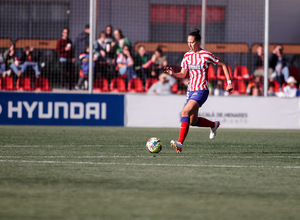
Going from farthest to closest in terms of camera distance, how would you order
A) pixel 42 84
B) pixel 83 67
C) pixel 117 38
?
pixel 117 38
pixel 83 67
pixel 42 84

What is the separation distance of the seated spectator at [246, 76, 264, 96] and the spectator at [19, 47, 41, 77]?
224 inches

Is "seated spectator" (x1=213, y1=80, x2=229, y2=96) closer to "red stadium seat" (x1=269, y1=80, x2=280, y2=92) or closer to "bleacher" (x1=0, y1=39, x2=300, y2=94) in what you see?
"bleacher" (x1=0, y1=39, x2=300, y2=94)

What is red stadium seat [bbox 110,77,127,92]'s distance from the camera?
17.0 m

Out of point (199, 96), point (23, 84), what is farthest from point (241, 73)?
point (199, 96)

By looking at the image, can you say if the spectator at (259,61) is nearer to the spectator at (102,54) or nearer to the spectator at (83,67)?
the spectator at (102,54)

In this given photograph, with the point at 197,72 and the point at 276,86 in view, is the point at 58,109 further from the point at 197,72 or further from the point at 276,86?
the point at 197,72

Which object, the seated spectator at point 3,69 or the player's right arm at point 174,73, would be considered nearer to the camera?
the player's right arm at point 174,73

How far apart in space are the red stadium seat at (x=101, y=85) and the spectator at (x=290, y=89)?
494 cm

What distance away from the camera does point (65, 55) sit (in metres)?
17.0

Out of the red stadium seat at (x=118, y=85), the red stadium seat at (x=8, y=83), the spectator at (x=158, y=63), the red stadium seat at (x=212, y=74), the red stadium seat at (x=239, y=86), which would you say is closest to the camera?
the red stadium seat at (x=8, y=83)

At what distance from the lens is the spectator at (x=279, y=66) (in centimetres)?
1795

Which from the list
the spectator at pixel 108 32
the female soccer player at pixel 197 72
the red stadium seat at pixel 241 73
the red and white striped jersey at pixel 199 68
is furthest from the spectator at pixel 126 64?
the red and white striped jersey at pixel 199 68

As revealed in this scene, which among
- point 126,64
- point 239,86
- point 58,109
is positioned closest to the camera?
point 58,109

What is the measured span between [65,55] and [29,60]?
951 millimetres
